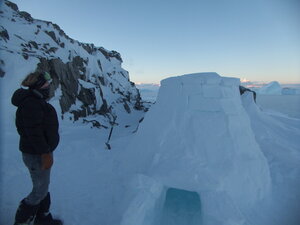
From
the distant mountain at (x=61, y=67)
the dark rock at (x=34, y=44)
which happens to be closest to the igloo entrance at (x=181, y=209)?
the distant mountain at (x=61, y=67)

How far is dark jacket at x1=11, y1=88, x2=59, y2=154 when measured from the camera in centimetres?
200

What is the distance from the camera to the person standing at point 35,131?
2018mm

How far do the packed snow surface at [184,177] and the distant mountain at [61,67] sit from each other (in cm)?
706

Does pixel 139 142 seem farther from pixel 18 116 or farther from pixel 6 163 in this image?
pixel 6 163

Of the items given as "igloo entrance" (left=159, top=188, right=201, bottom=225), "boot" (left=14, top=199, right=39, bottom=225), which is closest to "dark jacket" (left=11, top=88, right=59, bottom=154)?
"boot" (left=14, top=199, right=39, bottom=225)

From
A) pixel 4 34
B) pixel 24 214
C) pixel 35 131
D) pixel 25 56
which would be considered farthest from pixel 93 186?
pixel 4 34

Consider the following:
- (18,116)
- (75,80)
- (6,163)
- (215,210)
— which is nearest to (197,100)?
(215,210)

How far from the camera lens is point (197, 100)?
13.4 feet

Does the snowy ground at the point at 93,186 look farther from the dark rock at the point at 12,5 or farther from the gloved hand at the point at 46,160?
the dark rock at the point at 12,5

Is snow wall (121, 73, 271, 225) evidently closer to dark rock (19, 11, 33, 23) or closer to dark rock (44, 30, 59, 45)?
dark rock (44, 30, 59, 45)

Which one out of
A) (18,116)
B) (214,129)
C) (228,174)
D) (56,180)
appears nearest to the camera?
(18,116)

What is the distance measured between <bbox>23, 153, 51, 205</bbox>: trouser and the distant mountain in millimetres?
8491

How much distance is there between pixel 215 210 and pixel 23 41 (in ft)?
49.2

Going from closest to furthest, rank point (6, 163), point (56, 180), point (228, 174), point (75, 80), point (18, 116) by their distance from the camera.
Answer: point (18, 116) < point (228, 174) < point (56, 180) < point (6, 163) < point (75, 80)
